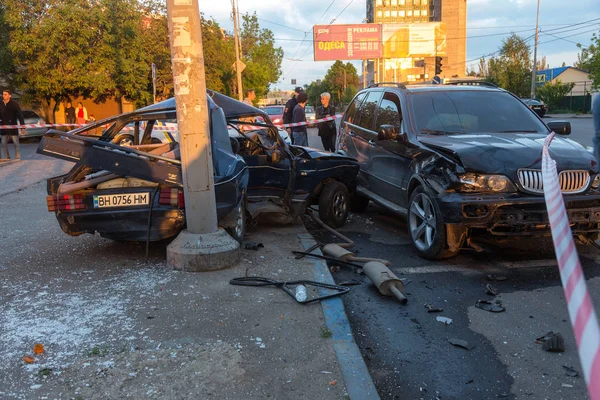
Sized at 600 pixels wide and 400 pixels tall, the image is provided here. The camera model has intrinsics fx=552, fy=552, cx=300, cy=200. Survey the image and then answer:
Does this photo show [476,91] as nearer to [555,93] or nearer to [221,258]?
[221,258]

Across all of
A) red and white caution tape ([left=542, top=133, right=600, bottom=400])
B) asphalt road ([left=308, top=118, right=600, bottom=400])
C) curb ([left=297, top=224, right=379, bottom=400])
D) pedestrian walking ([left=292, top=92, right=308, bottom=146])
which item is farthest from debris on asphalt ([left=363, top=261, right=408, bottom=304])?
pedestrian walking ([left=292, top=92, right=308, bottom=146])

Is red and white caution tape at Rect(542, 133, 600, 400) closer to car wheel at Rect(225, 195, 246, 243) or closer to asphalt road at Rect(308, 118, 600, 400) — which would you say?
asphalt road at Rect(308, 118, 600, 400)

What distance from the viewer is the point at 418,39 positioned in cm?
5659

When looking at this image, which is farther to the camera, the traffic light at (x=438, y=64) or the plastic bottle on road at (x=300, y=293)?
the traffic light at (x=438, y=64)

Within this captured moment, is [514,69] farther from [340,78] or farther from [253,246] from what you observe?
[253,246]

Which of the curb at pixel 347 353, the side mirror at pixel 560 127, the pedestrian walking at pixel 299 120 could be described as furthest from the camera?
the pedestrian walking at pixel 299 120

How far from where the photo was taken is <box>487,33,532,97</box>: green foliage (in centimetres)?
5716

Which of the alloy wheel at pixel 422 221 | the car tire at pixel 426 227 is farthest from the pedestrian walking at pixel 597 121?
the alloy wheel at pixel 422 221

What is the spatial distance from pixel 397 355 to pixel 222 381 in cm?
121

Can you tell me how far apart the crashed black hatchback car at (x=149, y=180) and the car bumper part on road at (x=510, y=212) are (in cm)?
214

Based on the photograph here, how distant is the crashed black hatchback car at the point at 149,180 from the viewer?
4980 millimetres

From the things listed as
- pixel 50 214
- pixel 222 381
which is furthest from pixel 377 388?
pixel 50 214

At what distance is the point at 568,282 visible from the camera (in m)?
2.26

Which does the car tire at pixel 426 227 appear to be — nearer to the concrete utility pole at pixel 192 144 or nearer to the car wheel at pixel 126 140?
the concrete utility pole at pixel 192 144
